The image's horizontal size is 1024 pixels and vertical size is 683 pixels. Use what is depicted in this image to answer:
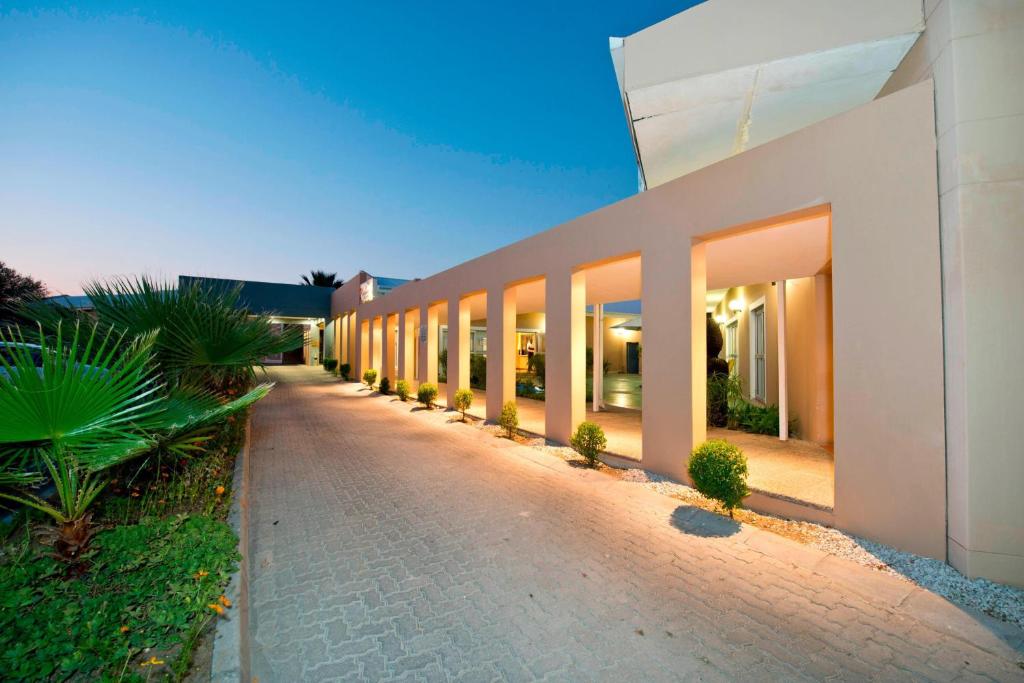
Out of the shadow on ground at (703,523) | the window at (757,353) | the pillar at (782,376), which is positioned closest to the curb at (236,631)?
the shadow on ground at (703,523)

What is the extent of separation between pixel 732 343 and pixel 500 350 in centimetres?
948

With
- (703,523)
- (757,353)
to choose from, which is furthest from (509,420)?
(757,353)

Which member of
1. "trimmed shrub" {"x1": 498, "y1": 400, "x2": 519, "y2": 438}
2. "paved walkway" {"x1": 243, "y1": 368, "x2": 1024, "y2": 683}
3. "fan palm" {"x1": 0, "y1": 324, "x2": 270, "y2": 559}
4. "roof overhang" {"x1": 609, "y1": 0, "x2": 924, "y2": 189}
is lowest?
"paved walkway" {"x1": 243, "y1": 368, "x2": 1024, "y2": 683}

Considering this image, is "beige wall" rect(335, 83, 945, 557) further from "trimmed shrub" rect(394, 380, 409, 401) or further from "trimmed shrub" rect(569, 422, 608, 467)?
"trimmed shrub" rect(394, 380, 409, 401)

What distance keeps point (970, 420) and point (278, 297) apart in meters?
30.5

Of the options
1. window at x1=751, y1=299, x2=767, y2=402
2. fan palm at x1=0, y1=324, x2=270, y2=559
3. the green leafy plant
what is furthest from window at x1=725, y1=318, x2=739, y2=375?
fan palm at x1=0, y1=324, x2=270, y2=559

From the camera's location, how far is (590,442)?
19.8ft

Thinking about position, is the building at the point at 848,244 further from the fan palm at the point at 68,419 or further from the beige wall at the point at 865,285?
the fan palm at the point at 68,419

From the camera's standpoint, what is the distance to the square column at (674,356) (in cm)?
504

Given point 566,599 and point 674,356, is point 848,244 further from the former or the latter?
point 566,599

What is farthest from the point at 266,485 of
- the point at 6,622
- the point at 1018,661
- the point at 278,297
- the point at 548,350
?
the point at 278,297

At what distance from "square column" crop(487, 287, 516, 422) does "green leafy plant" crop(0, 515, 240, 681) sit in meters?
5.98

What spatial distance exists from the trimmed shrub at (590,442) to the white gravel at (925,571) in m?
2.35

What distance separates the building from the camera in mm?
3066
